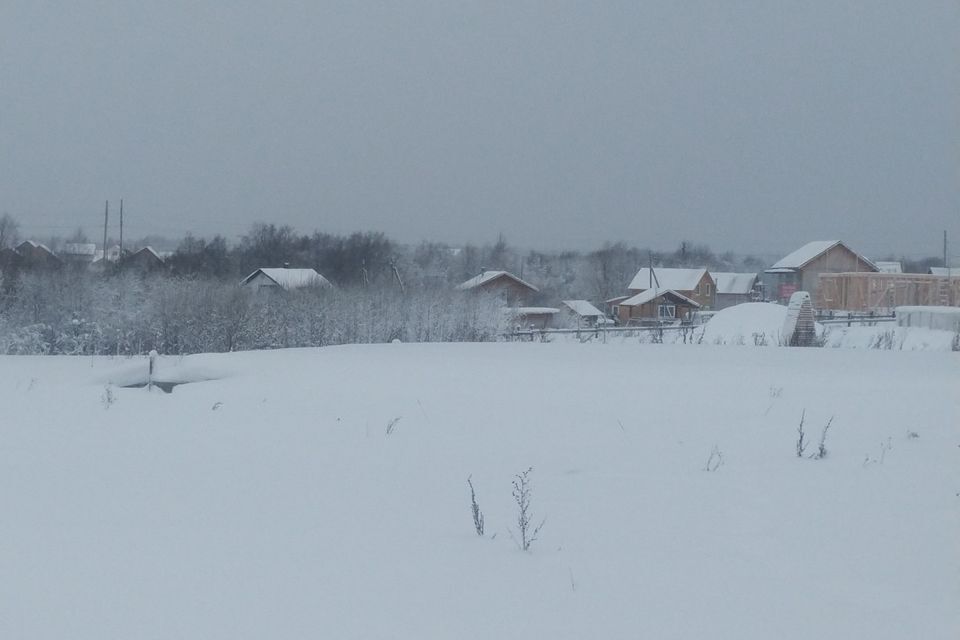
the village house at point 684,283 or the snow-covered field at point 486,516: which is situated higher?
the village house at point 684,283

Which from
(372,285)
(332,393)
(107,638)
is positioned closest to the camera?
(107,638)

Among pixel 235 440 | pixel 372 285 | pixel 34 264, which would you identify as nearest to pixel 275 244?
pixel 34 264

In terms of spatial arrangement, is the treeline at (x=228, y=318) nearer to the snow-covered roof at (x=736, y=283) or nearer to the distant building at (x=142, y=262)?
the distant building at (x=142, y=262)

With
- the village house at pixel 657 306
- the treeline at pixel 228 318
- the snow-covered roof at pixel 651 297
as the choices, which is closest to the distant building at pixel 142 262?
the treeline at pixel 228 318

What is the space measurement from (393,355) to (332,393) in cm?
442

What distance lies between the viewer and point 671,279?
183 feet

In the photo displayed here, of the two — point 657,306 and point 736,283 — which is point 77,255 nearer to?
point 657,306

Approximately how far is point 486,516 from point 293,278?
33385mm

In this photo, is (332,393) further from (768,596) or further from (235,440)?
(768,596)

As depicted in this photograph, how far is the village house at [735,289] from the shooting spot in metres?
60.2

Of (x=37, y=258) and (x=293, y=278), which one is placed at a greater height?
(x=37, y=258)

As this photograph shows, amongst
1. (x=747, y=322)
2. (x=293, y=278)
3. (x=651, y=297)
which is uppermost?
(x=293, y=278)

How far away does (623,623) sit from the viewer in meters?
3.41

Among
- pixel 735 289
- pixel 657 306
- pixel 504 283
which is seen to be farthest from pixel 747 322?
pixel 735 289
